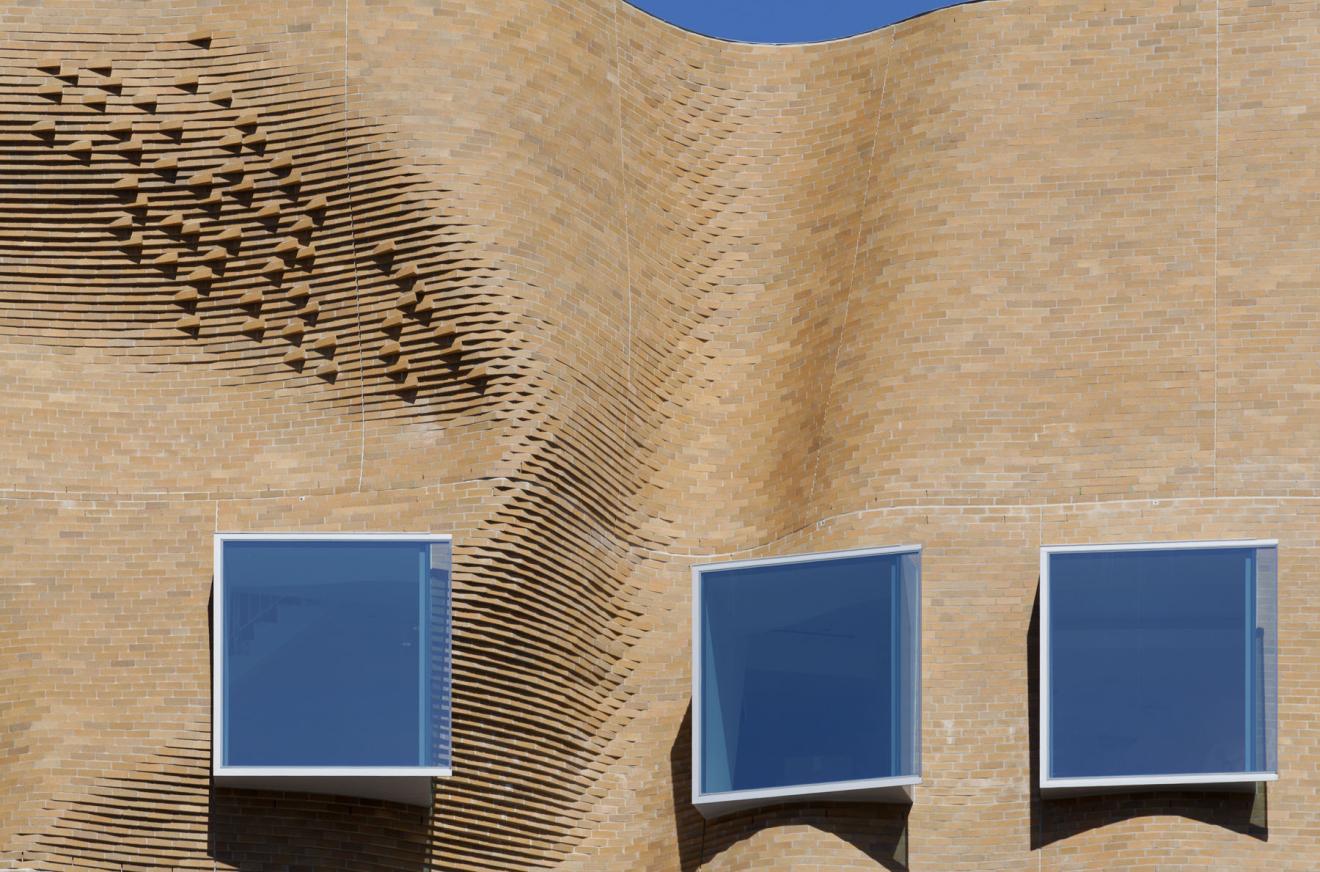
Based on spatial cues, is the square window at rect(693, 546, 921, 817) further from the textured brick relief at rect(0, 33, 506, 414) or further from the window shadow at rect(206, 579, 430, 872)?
the textured brick relief at rect(0, 33, 506, 414)

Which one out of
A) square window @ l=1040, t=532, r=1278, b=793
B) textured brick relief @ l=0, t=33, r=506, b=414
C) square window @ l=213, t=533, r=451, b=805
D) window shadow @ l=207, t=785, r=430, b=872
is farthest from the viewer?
textured brick relief @ l=0, t=33, r=506, b=414

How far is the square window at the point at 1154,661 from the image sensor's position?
26.5 meters

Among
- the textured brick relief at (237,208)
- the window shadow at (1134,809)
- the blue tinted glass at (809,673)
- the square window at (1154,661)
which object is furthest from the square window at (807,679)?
the textured brick relief at (237,208)

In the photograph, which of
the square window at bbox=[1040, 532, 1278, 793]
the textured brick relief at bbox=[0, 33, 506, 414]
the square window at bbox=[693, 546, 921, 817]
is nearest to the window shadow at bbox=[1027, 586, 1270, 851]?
the square window at bbox=[1040, 532, 1278, 793]

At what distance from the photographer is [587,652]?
94.8 feet

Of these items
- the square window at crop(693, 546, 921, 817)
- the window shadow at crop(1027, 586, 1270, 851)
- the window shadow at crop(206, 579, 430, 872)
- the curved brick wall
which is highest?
the curved brick wall

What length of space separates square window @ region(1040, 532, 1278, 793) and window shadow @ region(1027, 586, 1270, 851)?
203 mm

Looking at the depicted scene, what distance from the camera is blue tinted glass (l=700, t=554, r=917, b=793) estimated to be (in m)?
27.0

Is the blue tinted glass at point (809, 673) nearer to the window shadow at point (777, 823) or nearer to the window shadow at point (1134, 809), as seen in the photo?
the window shadow at point (777, 823)

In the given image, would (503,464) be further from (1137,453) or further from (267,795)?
(1137,453)

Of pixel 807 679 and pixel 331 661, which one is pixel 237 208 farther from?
pixel 807 679

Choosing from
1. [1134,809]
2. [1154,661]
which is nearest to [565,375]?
[1154,661]

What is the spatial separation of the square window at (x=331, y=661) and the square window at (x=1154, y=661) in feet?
20.4

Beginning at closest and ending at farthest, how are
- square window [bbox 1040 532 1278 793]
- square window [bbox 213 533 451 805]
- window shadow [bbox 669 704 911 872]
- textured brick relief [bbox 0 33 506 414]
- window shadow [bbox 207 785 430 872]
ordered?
square window [bbox 1040 532 1278 793] → window shadow [bbox 669 704 911 872] → square window [bbox 213 533 451 805] → window shadow [bbox 207 785 430 872] → textured brick relief [bbox 0 33 506 414]
